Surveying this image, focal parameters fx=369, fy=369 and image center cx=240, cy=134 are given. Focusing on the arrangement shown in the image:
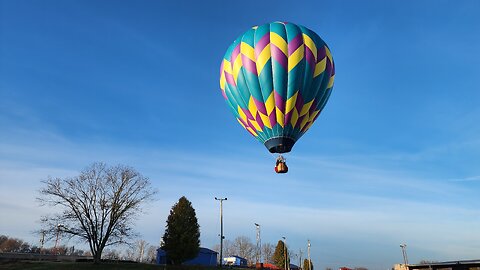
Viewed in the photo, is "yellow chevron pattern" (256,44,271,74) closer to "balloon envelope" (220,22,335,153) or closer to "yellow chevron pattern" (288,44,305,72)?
"balloon envelope" (220,22,335,153)

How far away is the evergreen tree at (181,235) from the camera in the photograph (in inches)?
1813

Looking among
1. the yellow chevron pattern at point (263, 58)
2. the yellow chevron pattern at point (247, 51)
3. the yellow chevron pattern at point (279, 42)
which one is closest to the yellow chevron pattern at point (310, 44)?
the yellow chevron pattern at point (279, 42)

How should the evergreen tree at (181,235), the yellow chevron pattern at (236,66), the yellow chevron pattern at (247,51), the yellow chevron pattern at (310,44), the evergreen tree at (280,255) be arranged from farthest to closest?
the evergreen tree at (280,255), the evergreen tree at (181,235), the yellow chevron pattern at (236,66), the yellow chevron pattern at (247,51), the yellow chevron pattern at (310,44)

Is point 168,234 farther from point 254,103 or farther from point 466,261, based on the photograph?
point 466,261

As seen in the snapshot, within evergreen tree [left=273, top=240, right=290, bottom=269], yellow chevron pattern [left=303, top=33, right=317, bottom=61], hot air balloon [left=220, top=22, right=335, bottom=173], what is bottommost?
evergreen tree [left=273, top=240, right=290, bottom=269]

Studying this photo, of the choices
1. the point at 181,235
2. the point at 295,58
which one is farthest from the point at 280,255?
the point at 295,58

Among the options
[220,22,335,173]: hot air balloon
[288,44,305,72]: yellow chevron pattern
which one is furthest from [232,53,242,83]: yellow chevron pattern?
[288,44,305,72]: yellow chevron pattern

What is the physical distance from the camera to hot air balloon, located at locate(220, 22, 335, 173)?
73.0ft

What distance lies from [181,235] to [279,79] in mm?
30478

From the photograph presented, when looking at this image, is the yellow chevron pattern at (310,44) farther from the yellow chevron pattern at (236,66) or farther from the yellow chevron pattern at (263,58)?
the yellow chevron pattern at (236,66)

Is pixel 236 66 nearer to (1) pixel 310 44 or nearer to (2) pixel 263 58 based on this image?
(2) pixel 263 58

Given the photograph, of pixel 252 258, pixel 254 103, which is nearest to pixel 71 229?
pixel 254 103

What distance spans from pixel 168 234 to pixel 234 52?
3059cm

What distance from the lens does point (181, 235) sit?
4628 centimetres
